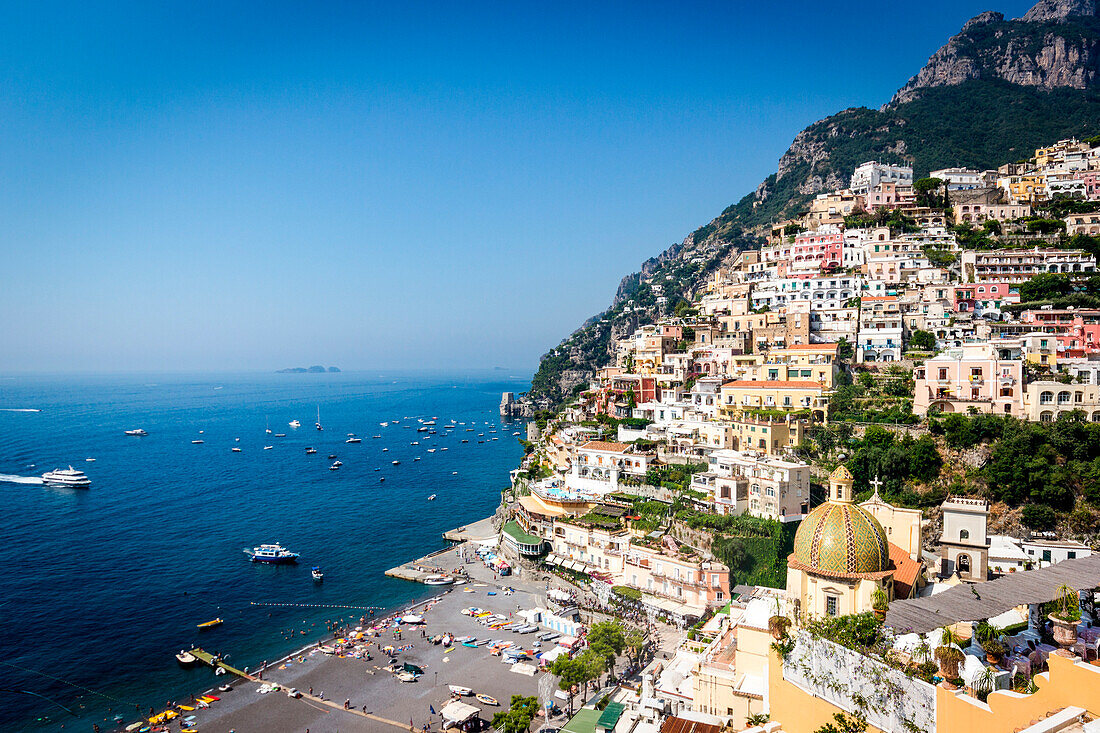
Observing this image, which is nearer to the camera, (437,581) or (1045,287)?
(437,581)

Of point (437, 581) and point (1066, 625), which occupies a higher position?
point (1066, 625)

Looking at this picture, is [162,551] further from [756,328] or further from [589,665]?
[756,328]

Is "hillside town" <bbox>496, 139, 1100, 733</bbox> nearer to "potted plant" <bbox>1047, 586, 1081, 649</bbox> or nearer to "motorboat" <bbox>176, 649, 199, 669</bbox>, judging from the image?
"potted plant" <bbox>1047, 586, 1081, 649</bbox>

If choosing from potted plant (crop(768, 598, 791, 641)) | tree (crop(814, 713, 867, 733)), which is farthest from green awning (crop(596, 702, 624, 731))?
tree (crop(814, 713, 867, 733))

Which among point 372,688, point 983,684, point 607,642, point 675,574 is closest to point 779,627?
point 983,684

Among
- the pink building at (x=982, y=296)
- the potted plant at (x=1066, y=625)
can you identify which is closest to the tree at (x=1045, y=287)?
the pink building at (x=982, y=296)

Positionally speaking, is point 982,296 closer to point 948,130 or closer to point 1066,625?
point 1066,625

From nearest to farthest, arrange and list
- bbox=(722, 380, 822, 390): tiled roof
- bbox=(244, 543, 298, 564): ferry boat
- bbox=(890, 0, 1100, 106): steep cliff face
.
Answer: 1. bbox=(722, 380, 822, 390): tiled roof
2. bbox=(244, 543, 298, 564): ferry boat
3. bbox=(890, 0, 1100, 106): steep cliff face

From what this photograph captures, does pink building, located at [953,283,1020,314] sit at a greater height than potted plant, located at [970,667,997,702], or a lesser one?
greater

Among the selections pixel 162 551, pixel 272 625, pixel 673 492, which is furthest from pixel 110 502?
pixel 673 492
